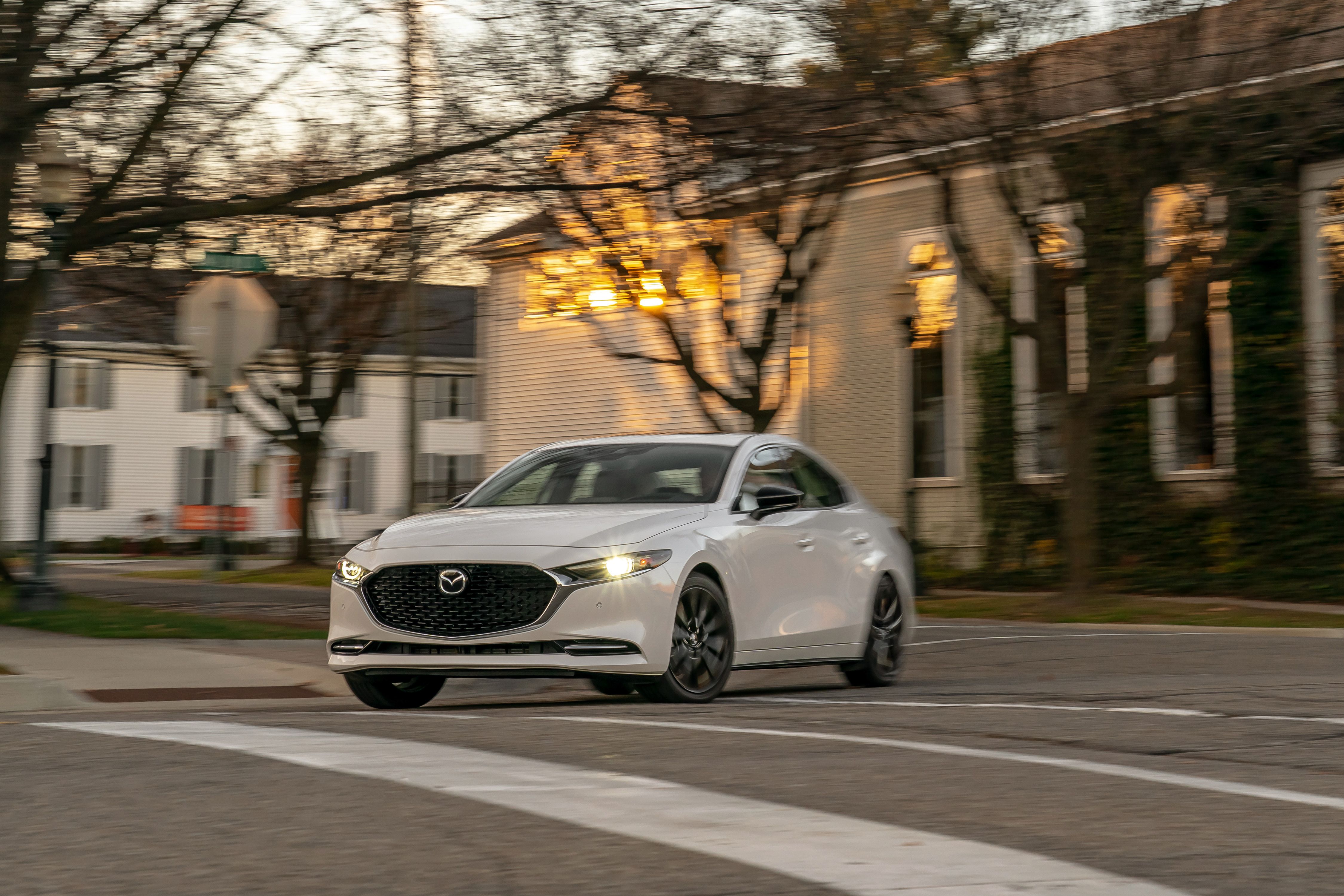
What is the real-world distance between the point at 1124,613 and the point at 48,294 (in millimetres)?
11823

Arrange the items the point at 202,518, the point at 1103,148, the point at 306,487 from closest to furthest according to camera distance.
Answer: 1. the point at 1103,148
2. the point at 306,487
3. the point at 202,518

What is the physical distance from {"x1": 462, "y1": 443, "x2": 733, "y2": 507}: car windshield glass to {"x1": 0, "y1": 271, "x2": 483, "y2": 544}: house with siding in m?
39.1

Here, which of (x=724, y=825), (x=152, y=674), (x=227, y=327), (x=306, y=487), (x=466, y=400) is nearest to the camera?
(x=724, y=825)

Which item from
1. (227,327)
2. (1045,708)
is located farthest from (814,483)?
(227,327)

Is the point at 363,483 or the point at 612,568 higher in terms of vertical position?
the point at 363,483

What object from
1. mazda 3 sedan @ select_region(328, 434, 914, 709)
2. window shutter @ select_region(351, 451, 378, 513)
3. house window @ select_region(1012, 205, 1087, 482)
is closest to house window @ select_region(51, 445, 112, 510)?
window shutter @ select_region(351, 451, 378, 513)

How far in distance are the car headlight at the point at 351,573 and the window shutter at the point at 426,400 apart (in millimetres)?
49557

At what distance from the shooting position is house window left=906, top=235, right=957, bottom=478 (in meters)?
27.6

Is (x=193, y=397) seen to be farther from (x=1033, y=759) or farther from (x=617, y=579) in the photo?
(x=1033, y=759)

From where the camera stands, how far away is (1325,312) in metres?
22.6

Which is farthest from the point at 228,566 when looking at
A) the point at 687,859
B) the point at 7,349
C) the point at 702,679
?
the point at 687,859

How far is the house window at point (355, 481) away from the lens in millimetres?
57781

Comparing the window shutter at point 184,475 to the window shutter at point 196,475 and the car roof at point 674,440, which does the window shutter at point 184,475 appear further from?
the car roof at point 674,440

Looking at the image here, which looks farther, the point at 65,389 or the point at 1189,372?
the point at 65,389
